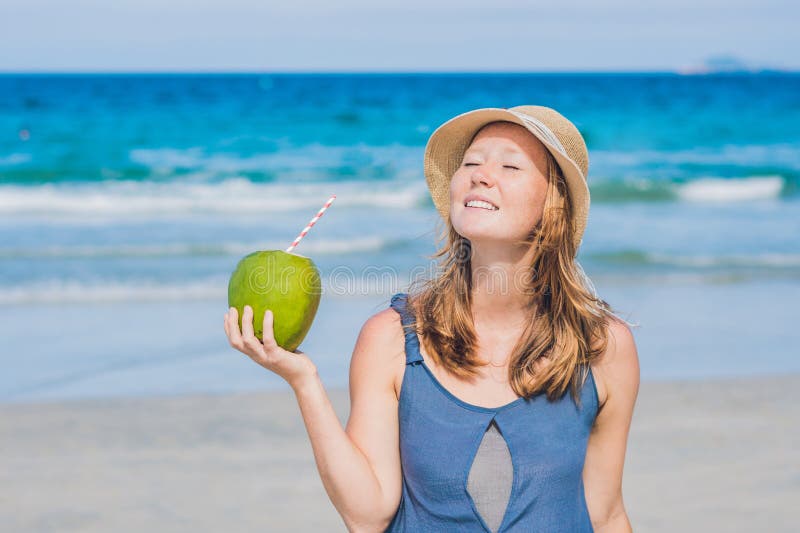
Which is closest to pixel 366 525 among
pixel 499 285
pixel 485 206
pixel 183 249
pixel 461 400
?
pixel 461 400

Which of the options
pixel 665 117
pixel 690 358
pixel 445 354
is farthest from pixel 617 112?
pixel 445 354

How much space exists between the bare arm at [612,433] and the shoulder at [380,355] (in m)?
0.54

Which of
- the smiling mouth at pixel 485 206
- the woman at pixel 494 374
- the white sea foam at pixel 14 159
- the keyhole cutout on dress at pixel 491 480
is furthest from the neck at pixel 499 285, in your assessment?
the white sea foam at pixel 14 159

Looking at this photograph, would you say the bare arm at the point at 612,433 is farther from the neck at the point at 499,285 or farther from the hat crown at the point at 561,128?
the hat crown at the point at 561,128

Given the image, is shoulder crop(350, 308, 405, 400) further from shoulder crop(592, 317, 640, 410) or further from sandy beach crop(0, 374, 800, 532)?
sandy beach crop(0, 374, 800, 532)

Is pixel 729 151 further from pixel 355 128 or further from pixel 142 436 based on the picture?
pixel 142 436

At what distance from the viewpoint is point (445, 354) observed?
2553 millimetres

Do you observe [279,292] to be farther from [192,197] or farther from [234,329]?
[192,197]

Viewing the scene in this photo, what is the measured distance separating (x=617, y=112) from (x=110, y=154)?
17.5 meters

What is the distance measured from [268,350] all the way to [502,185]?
28.8 inches

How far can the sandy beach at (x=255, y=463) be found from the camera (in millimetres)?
4461

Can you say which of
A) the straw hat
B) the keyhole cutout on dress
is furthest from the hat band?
the keyhole cutout on dress

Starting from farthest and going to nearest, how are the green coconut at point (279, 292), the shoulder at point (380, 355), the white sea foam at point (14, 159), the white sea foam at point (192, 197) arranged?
the white sea foam at point (14, 159) → the white sea foam at point (192, 197) → the shoulder at point (380, 355) → the green coconut at point (279, 292)

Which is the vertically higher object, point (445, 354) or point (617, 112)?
point (617, 112)
